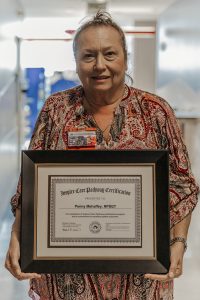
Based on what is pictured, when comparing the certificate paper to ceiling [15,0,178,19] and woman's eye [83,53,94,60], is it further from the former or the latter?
ceiling [15,0,178,19]

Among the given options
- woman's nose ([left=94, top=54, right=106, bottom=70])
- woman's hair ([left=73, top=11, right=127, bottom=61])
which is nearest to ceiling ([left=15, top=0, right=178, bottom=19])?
woman's hair ([left=73, top=11, right=127, bottom=61])

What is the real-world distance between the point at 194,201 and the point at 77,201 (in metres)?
0.32

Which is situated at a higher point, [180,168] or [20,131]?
[20,131]

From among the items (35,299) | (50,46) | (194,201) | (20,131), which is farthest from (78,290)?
(20,131)

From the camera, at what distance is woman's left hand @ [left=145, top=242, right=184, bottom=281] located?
1331 mm

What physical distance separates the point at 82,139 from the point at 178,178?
273mm

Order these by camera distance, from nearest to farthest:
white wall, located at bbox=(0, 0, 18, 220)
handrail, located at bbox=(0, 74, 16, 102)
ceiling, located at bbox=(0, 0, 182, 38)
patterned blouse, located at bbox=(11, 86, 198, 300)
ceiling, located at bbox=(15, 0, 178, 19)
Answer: patterned blouse, located at bbox=(11, 86, 198, 300), white wall, located at bbox=(0, 0, 18, 220), handrail, located at bbox=(0, 74, 16, 102), ceiling, located at bbox=(0, 0, 182, 38), ceiling, located at bbox=(15, 0, 178, 19)

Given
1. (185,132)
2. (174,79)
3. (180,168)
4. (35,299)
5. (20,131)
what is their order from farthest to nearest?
(20,131)
(174,79)
(185,132)
(35,299)
(180,168)

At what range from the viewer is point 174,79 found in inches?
288

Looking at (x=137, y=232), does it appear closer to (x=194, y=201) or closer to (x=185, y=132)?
(x=194, y=201)

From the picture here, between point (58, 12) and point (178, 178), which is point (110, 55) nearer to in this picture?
point (178, 178)

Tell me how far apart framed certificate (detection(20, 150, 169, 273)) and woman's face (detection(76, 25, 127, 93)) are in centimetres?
20

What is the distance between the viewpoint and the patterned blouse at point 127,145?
4.72 feet

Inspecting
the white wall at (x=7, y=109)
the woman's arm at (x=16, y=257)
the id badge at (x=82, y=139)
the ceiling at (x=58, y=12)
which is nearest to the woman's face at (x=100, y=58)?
the id badge at (x=82, y=139)
